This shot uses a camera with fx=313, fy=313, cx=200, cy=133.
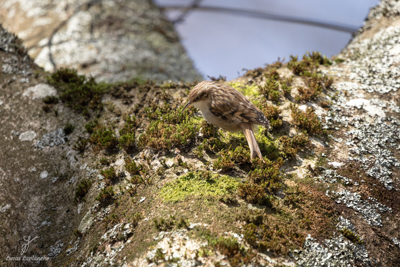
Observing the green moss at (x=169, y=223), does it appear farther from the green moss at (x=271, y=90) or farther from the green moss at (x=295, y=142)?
the green moss at (x=271, y=90)

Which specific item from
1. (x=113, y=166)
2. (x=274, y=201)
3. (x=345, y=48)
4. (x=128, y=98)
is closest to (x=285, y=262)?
(x=274, y=201)

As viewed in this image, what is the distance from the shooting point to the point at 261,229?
4.25 meters

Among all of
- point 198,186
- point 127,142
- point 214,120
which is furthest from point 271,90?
point 127,142

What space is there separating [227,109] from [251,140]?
788 millimetres

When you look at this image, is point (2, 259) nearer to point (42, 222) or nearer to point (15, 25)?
point (42, 222)

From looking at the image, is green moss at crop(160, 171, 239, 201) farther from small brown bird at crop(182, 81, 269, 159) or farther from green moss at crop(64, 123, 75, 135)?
green moss at crop(64, 123, 75, 135)

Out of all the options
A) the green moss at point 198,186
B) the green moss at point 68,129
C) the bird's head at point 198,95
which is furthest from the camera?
the green moss at point 68,129

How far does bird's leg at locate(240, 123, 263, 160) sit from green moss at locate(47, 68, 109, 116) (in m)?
3.24

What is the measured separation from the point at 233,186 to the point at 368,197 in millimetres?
2211

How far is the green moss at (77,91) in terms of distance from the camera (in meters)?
6.90

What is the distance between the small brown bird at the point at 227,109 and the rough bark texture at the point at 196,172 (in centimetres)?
32

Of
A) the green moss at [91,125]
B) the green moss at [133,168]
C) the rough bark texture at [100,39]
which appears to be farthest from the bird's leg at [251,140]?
the rough bark texture at [100,39]

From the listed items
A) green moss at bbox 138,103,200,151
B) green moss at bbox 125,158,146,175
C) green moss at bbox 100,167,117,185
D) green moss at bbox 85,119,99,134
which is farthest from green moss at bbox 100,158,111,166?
green moss at bbox 85,119,99,134

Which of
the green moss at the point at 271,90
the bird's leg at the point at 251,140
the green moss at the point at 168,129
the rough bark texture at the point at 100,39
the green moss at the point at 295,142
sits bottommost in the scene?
the rough bark texture at the point at 100,39
